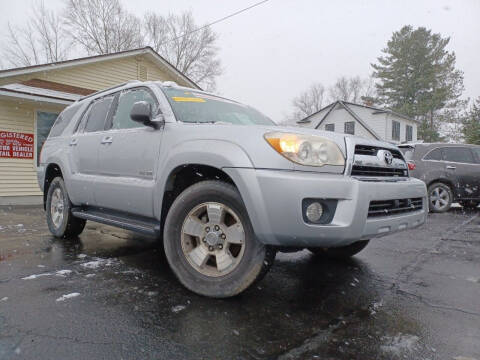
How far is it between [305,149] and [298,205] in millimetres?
403

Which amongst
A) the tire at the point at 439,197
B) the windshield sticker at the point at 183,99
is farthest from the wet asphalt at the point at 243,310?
the tire at the point at 439,197

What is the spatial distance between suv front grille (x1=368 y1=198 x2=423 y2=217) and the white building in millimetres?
22988

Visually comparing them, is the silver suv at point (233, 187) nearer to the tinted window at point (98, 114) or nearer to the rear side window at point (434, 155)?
the tinted window at point (98, 114)

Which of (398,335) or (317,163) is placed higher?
(317,163)

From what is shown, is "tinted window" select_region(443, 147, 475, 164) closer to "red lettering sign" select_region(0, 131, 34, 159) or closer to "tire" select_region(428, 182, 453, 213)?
"tire" select_region(428, 182, 453, 213)

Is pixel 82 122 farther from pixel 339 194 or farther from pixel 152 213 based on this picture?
pixel 339 194

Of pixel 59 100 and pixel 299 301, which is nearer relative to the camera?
pixel 299 301

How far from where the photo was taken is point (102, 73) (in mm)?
12328

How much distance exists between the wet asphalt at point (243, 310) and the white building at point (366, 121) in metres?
23.1

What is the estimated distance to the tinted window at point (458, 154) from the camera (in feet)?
26.3

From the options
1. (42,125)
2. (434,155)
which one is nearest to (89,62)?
(42,125)

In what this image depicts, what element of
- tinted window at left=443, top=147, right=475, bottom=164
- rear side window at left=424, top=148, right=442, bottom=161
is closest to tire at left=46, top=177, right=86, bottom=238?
rear side window at left=424, top=148, right=442, bottom=161

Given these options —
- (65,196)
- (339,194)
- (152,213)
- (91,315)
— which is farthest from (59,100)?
(339,194)

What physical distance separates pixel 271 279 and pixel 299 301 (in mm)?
530
